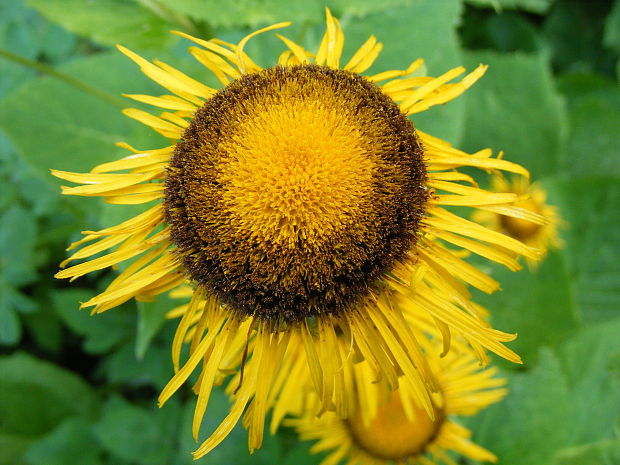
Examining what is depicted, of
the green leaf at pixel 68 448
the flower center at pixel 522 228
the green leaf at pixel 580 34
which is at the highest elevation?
the green leaf at pixel 580 34

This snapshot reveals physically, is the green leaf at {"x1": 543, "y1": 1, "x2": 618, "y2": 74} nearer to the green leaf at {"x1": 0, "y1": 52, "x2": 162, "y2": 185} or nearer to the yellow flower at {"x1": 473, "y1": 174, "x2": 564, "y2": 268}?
the yellow flower at {"x1": 473, "y1": 174, "x2": 564, "y2": 268}

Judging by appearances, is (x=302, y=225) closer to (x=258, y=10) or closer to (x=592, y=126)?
(x=258, y=10)

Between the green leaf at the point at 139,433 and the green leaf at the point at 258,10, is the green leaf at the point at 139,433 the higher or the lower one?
the lower one

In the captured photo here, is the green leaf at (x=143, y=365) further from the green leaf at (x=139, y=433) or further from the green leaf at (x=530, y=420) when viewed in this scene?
the green leaf at (x=530, y=420)

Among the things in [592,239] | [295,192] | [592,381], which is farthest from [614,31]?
[295,192]

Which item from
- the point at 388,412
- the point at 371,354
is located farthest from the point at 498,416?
the point at 371,354

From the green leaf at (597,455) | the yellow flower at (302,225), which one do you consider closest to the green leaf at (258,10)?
the yellow flower at (302,225)

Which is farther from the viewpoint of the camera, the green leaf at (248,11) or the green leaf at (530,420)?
the green leaf at (530,420)
